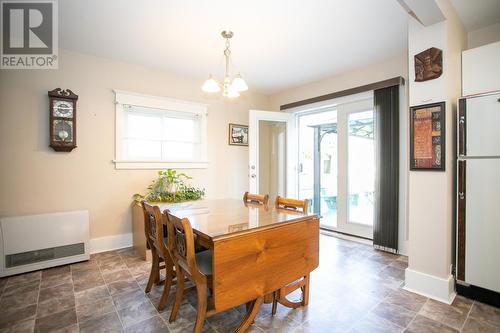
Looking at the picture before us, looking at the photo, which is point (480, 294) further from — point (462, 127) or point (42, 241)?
point (42, 241)

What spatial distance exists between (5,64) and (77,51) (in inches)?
27.0

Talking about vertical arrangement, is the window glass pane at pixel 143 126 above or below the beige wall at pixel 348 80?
below

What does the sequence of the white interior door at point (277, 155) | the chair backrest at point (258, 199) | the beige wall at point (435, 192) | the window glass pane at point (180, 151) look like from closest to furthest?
the beige wall at point (435, 192), the chair backrest at point (258, 199), the window glass pane at point (180, 151), the white interior door at point (277, 155)

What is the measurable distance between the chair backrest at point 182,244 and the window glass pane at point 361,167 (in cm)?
283

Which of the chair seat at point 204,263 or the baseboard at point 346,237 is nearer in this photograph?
the chair seat at point 204,263

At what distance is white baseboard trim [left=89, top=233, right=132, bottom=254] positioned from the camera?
3.03 meters

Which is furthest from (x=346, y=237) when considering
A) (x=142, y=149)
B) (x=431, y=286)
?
(x=142, y=149)

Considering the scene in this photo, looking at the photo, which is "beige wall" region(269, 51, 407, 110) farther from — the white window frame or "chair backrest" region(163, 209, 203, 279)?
"chair backrest" region(163, 209, 203, 279)

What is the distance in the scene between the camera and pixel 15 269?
2.45 meters

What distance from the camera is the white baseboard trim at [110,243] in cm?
303

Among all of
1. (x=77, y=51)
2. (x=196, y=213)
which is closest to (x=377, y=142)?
(x=196, y=213)

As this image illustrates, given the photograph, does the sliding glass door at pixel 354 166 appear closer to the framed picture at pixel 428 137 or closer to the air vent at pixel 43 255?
the framed picture at pixel 428 137

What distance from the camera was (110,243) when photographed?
3.13 meters

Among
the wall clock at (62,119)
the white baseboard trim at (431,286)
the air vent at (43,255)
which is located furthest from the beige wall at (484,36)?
the air vent at (43,255)
